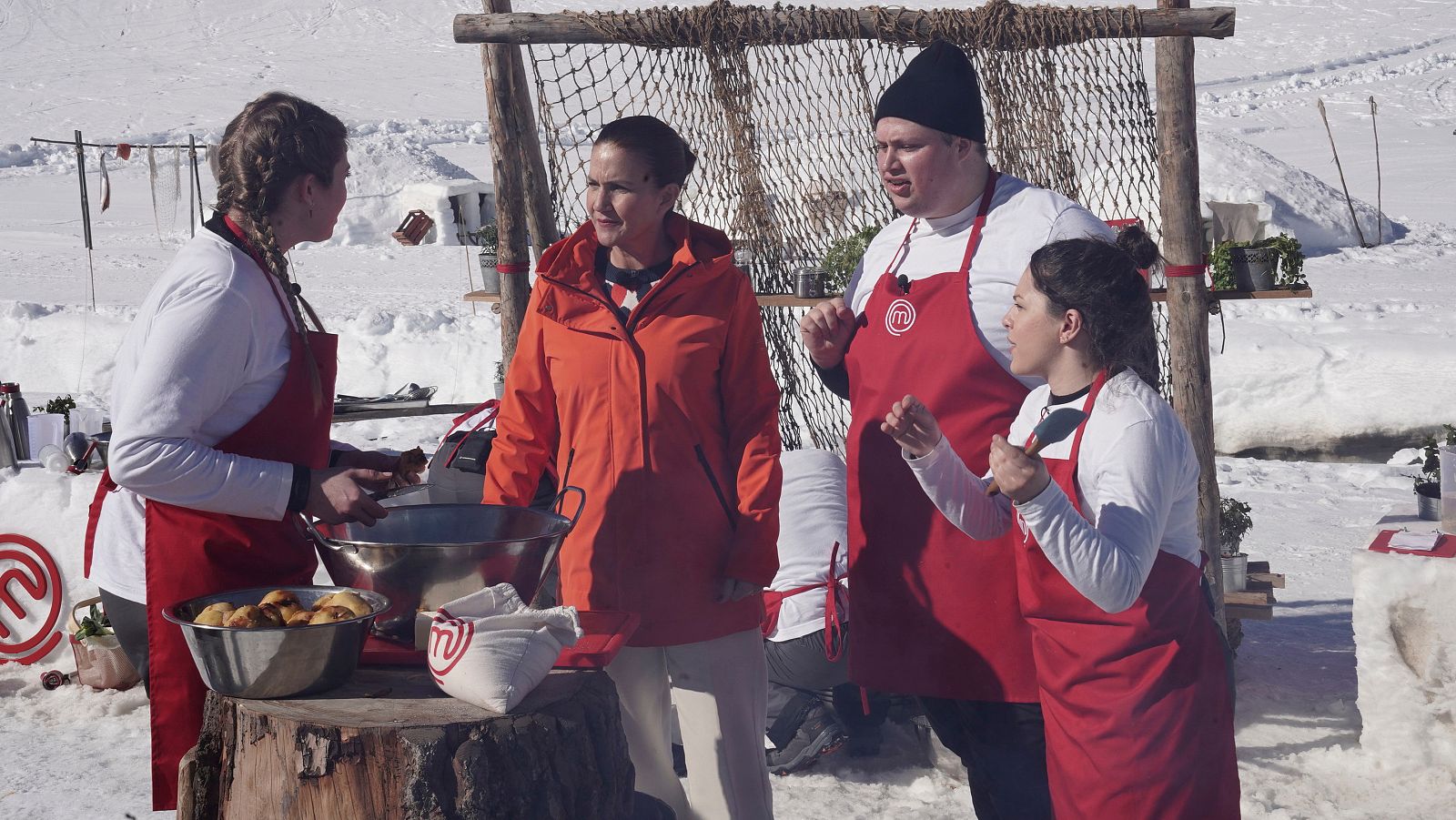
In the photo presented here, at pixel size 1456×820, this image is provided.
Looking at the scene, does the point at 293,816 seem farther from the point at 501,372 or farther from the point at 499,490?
the point at 501,372

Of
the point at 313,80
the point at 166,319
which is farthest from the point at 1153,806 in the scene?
the point at 313,80

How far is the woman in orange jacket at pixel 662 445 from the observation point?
273cm

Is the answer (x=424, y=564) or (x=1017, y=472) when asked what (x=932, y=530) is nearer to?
(x=1017, y=472)

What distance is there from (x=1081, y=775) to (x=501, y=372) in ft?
11.6

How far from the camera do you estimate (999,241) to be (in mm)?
2666

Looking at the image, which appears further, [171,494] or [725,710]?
[725,710]

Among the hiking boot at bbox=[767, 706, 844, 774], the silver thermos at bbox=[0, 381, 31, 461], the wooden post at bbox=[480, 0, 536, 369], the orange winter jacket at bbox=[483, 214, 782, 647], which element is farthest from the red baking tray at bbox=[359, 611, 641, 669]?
the silver thermos at bbox=[0, 381, 31, 461]

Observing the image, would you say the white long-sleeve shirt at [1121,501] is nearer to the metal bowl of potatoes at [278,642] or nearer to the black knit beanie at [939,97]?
the black knit beanie at [939,97]

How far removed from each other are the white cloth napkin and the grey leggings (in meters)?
0.66

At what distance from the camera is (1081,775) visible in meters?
2.30

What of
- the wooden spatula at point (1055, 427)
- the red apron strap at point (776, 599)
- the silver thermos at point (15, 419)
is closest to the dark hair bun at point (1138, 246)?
the wooden spatula at point (1055, 427)

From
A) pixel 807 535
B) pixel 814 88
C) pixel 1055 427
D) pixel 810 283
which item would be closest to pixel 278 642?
pixel 1055 427

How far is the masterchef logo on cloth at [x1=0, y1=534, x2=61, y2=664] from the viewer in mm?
4941

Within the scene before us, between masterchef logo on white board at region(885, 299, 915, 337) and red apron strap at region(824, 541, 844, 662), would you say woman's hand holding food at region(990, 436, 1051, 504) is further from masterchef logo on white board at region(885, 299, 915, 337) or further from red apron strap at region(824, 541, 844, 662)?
red apron strap at region(824, 541, 844, 662)
